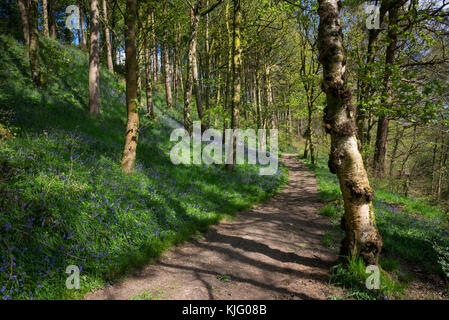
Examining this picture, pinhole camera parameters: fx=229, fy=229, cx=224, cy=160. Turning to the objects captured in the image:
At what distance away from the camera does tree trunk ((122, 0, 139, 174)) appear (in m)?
6.86

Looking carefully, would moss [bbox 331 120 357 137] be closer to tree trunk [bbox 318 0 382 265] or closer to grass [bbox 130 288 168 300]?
tree trunk [bbox 318 0 382 265]

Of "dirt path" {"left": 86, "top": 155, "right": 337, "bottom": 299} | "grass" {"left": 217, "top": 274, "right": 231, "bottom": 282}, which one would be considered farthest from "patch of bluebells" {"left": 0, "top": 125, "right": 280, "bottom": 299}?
"grass" {"left": 217, "top": 274, "right": 231, "bottom": 282}

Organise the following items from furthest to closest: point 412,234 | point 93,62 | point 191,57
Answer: point 191,57 < point 93,62 < point 412,234

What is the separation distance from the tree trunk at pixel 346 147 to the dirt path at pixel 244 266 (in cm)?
108

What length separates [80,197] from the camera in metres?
5.16

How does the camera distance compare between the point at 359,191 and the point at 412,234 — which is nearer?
the point at 359,191

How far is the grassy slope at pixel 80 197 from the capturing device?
12.4 feet

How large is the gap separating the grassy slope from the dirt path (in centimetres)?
45

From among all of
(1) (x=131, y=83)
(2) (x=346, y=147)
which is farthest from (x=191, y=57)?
(2) (x=346, y=147)

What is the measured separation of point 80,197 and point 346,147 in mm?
5588

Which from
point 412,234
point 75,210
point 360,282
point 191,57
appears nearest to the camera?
point 360,282
